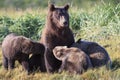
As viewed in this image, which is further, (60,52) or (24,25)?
(24,25)

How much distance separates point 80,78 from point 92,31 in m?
4.29

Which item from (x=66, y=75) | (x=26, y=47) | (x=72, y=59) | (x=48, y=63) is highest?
(x=26, y=47)

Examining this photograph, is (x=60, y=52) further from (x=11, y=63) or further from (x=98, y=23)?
(x=98, y=23)

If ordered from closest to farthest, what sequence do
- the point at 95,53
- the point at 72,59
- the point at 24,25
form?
the point at 72,59, the point at 95,53, the point at 24,25

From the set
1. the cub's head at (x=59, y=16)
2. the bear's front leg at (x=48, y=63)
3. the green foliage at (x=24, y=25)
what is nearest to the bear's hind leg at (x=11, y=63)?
the bear's front leg at (x=48, y=63)

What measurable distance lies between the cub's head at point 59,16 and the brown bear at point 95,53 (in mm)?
701

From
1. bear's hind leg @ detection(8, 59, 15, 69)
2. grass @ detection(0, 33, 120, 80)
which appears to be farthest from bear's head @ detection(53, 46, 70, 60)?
bear's hind leg @ detection(8, 59, 15, 69)

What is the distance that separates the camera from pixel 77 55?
9555 mm

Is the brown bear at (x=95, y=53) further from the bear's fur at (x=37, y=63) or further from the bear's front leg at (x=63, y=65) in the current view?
the bear's fur at (x=37, y=63)

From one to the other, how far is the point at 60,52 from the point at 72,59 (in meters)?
0.31

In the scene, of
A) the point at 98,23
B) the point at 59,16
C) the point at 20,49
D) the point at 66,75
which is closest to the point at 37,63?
the point at 20,49

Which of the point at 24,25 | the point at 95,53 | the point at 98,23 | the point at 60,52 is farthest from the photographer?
the point at 24,25

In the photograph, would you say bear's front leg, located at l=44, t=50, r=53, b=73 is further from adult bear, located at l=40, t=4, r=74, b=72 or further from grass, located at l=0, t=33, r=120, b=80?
grass, located at l=0, t=33, r=120, b=80

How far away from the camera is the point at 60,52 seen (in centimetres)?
971
